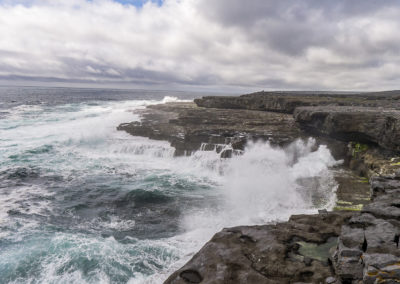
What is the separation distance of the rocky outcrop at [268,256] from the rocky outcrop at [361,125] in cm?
1033

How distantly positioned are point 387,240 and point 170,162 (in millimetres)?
18724

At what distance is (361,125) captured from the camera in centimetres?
1852

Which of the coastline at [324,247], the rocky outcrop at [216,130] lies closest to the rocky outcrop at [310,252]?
the coastline at [324,247]

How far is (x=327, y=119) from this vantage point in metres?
21.1

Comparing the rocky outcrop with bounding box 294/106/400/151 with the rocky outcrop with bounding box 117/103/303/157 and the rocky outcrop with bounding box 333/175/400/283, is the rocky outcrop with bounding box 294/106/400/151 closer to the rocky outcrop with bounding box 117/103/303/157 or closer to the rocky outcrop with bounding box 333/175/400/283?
the rocky outcrop with bounding box 117/103/303/157

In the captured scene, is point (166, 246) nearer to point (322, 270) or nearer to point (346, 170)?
point (322, 270)

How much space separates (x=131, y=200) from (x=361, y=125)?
54.1 feet

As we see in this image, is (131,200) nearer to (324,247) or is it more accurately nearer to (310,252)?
(310,252)

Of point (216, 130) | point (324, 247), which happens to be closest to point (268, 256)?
point (324, 247)

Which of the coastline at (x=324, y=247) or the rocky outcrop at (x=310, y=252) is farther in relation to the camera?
the coastline at (x=324, y=247)

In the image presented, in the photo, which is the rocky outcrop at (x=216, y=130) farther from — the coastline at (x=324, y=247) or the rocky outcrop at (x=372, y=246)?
the rocky outcrop at (x=372, y=246)

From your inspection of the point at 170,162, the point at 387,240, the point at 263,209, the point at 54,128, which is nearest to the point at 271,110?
the point at 170,162

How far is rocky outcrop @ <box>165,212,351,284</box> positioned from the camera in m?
5.87

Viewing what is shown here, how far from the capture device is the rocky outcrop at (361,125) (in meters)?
15.5
